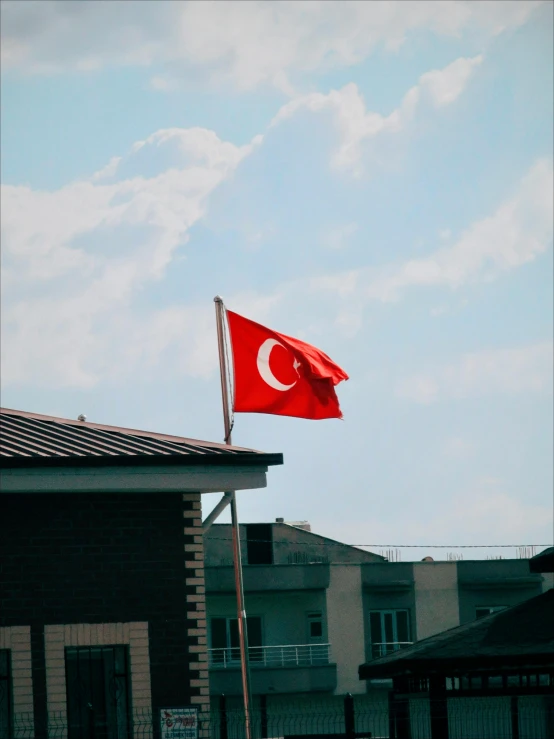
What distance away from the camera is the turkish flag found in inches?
739

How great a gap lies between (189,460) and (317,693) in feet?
107

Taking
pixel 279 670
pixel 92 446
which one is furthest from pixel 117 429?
pixel 279 670

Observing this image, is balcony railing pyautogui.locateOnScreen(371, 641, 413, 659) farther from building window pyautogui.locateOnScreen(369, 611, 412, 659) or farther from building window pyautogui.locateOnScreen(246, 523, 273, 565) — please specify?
building window pyautogui.locateOnScreen(246, 523, 273, 565)

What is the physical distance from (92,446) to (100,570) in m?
1.77

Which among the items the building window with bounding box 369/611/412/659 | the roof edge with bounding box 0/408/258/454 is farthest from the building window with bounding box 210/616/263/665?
the roof edge with bounding box 0/408/258/454

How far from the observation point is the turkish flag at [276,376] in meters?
18.8

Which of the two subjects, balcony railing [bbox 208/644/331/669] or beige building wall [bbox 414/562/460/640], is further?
beige building wall [bbox 414/562/460/640]

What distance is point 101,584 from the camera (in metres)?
17.4

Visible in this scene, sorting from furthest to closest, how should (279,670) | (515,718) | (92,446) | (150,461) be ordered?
(279,670), (92,446), (150,461), (515,718)

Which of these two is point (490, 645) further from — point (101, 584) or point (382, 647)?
point (382, 647)

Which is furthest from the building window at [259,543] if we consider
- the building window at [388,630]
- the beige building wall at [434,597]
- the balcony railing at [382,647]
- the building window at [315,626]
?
the beige building wall at [434,597]

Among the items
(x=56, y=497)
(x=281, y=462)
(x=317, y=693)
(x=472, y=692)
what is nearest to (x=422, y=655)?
(x=472, y=692)

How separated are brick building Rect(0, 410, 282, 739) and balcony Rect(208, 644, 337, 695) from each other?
30.0 metres

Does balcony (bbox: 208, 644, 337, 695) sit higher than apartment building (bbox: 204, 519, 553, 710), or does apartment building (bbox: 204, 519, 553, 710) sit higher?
apartment building (bbox: 204, 519, 553, 710)
